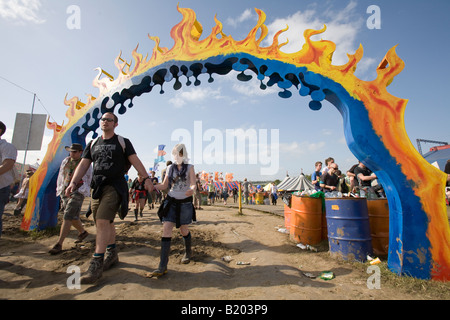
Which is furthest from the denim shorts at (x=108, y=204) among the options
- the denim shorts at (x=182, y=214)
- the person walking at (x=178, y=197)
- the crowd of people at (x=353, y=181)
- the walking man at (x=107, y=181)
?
the crowd of people at (x=353, y=181)

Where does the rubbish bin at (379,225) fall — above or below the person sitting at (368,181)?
below

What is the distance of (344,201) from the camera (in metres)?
3.62

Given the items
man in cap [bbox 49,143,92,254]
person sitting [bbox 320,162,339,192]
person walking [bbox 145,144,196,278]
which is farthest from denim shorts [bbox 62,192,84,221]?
person sitting [bbox 320,162,339,192]

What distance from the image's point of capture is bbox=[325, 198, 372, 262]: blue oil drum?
11.4 ft

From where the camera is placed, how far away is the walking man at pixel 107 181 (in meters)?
2.66

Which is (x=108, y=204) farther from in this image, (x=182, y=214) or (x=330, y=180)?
A: (x=330, y=180)

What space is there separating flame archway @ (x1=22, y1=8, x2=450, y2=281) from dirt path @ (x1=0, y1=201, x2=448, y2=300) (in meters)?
0.74

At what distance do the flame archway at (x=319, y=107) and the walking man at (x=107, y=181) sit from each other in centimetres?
242

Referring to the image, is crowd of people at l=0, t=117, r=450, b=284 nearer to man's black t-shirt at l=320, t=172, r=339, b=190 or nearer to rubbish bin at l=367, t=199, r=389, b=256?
rubbish bin at l=367, t=199, r=389, b=256

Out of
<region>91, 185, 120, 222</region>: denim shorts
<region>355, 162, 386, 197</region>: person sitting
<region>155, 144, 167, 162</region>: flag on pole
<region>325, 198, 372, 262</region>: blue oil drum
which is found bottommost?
<region>325, 198, 372, 262</region>: blue oil drum

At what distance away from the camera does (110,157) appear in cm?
283

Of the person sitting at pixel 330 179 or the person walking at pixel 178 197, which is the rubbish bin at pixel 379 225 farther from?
the person walking at pixel 178 197
